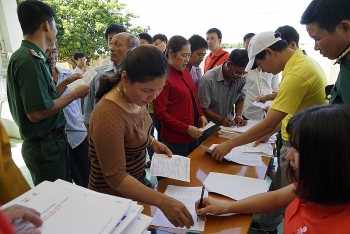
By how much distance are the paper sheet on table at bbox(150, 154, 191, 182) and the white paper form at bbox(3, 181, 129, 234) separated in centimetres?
61

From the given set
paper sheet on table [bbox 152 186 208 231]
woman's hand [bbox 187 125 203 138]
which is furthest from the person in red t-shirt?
woman's hand [bbox 187 125 203 138]

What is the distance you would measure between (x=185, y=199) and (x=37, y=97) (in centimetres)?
104

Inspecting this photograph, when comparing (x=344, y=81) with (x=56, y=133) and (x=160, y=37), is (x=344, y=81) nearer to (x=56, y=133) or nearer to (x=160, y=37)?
(x=56, y=133)

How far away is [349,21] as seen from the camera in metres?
1.06

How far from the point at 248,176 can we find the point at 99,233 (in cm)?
106

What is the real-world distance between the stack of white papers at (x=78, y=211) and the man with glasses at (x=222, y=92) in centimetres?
175

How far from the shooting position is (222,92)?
238 cm

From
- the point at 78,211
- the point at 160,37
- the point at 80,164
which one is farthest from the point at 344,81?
the point at 160,37

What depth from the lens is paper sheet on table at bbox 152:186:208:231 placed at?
1.02 meters

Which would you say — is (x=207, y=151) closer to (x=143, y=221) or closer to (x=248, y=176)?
(x=248, y=176)

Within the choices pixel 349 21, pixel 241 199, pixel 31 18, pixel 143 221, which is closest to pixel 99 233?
pixel 143 221

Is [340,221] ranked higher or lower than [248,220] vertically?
higher

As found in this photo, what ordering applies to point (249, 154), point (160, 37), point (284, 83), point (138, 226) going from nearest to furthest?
point (138, 226), point (284, 83), point (249, 154), point (160, 37)

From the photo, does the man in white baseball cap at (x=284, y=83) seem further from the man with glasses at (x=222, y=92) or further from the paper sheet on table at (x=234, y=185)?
the man with glasses at (x=222, y=92)
